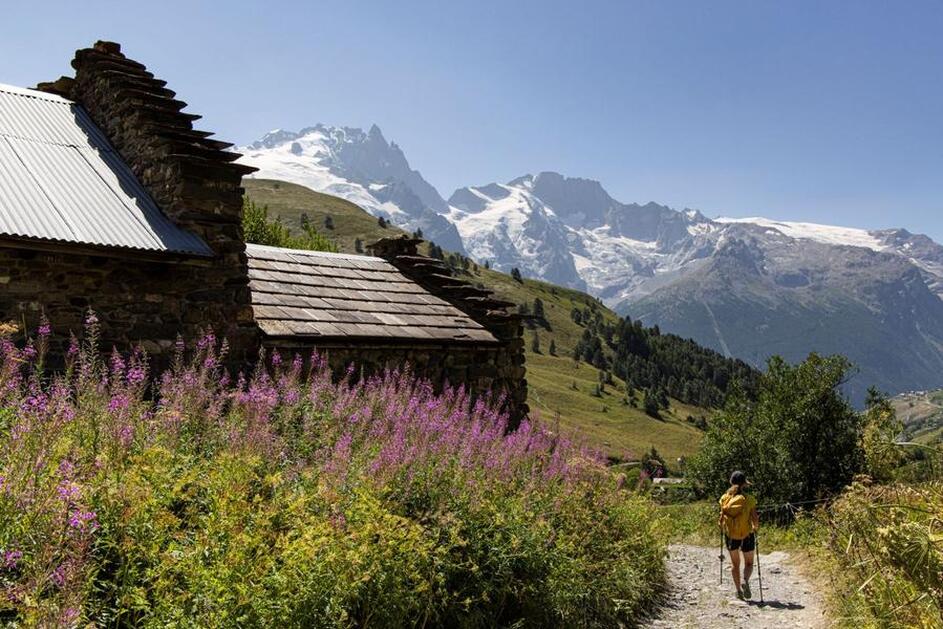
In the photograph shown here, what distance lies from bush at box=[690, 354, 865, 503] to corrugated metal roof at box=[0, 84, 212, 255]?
2074cm

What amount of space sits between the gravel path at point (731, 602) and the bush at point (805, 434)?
10820mm

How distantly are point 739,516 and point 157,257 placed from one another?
9.33m

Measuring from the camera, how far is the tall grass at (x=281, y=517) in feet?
14.0

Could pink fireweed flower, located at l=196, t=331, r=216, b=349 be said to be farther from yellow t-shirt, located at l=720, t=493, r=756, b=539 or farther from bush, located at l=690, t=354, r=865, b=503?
bush, located at l=690, t=354, r=865, b=503

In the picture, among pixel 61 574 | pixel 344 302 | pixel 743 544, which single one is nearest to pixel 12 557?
pixel 61 574

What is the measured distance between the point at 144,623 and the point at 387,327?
31.0 ft

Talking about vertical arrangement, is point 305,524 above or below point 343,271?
below

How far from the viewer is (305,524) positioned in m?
5.40

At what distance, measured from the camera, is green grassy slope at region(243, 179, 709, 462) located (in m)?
81.5

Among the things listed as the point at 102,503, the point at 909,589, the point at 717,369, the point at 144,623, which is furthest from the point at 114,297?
the point at 717,369

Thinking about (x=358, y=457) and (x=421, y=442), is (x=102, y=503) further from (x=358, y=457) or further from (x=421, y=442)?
(x=421, y=442)

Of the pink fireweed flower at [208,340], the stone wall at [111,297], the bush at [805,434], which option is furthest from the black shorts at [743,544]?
the bush at [805,434]

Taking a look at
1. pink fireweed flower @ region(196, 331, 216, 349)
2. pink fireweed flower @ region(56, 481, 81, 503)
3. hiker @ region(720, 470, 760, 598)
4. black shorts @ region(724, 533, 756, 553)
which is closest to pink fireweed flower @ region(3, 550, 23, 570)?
pink fireweed flower @ region(56, 481, 81, 503)

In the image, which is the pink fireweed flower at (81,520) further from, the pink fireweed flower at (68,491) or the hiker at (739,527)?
the hiker at (739,527)
